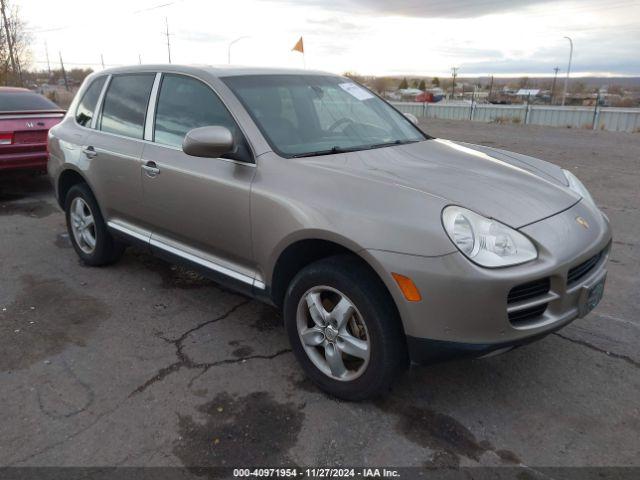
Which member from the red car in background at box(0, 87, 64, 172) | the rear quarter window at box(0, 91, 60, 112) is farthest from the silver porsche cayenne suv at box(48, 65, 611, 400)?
the rear quarter window at box(0, 91, 60, 112)

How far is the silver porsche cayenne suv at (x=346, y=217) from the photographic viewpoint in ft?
7.86

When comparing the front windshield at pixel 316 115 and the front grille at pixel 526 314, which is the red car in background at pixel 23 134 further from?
the front grille at pixel 526 314

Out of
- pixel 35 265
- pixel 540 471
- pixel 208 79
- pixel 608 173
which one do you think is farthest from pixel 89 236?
pixel 608 173

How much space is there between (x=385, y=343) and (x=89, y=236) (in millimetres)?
3308

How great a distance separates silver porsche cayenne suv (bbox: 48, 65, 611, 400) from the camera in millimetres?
2395

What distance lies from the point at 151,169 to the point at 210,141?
3.11 feet

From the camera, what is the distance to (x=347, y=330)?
2.75 metres

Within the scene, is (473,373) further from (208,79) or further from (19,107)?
(19,107)

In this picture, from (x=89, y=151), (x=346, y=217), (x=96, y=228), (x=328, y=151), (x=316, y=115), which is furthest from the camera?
(x=96, y=228)

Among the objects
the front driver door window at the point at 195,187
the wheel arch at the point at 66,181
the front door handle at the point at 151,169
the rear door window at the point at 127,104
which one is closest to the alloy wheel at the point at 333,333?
the front driver door window at the point at 195,187

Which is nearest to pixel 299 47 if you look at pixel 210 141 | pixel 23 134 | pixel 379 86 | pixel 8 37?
pixel 23 134

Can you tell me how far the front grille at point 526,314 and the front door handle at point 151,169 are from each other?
2470 millimetres

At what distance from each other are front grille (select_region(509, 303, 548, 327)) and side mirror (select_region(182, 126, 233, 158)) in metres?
1.73

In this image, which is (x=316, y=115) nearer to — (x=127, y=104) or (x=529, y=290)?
(x=127, y=104)
